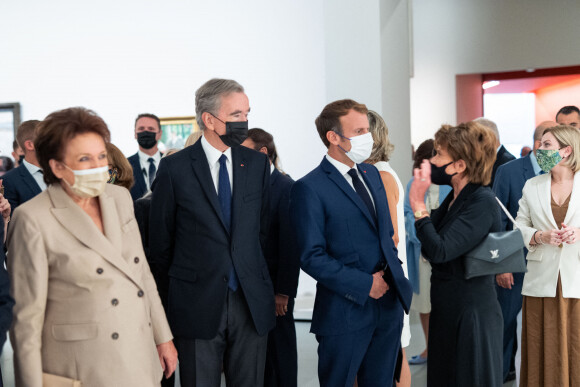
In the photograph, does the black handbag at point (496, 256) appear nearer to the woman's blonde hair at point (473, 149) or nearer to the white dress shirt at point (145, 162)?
the woman's blonde hair at point (473, 149)

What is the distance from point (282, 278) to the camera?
367cm

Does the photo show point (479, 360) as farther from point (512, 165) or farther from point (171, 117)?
point (171, 117)

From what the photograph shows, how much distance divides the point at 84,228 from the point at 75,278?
→ 183 mm

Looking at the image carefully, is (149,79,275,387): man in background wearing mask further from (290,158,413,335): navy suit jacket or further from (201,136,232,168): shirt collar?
(290,158,413,335): navy suit jacket

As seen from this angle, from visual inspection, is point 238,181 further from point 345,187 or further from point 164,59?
point 164,59

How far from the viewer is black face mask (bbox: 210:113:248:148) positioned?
3.14 m

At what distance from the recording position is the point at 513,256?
3650 millimetres

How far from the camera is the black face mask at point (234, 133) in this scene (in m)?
3.14

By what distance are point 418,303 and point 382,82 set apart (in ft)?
7.11

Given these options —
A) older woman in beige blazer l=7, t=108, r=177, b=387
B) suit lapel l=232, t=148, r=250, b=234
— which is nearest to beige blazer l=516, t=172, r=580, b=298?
suit lapel l=232, t=148, r=250, b=234

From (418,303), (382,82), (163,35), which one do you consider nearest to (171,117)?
(163,35)

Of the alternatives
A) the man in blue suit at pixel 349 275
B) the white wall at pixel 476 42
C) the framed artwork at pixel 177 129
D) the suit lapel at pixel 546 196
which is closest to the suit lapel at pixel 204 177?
the man in blue suit at pixel 349 275

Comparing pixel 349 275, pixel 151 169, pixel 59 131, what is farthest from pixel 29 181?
pixel 349 275

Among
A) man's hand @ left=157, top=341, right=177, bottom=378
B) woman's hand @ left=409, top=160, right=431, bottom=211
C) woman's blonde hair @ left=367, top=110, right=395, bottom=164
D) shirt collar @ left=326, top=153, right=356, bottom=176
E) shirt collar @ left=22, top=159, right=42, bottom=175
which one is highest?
woman's blonde hair @ left=367, top=110, right=395, bottom=164
